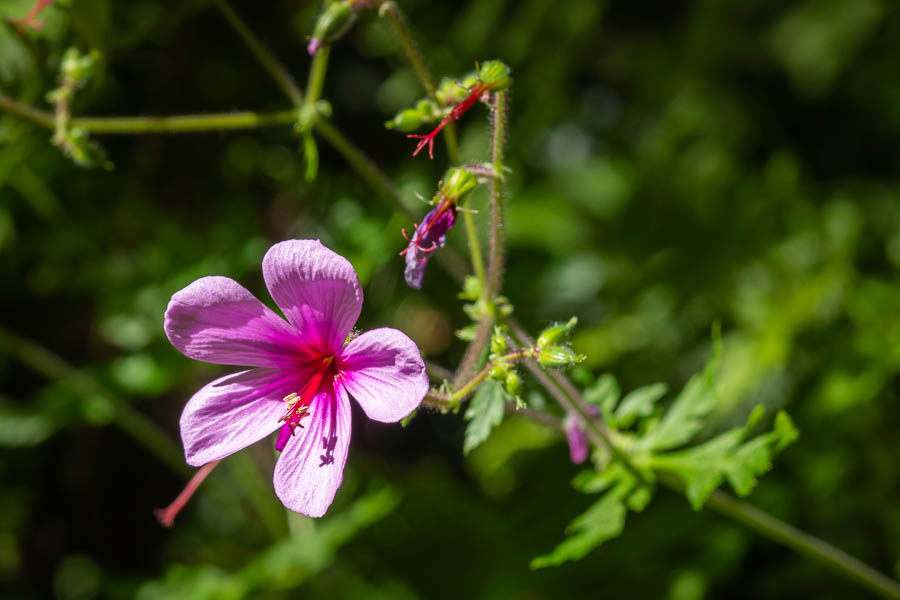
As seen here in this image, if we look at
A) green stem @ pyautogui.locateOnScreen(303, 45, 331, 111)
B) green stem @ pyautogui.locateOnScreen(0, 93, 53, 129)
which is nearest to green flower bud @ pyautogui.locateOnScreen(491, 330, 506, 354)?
green stem @ pyautogui.locateOnScreen(303, 45, 331, 111)

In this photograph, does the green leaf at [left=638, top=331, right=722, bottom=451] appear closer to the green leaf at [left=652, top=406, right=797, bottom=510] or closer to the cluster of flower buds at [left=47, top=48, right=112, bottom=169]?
the green leaf at [left=652, top=406, right=797, bottom=510]

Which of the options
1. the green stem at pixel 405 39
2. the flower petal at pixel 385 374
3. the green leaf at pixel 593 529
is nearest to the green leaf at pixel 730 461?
the green leaf at pixel 593 529

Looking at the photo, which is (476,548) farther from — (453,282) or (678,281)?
(678,281)

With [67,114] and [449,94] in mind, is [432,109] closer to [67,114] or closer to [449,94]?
[449,94]

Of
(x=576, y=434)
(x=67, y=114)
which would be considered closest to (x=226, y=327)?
(x=576, y=434)

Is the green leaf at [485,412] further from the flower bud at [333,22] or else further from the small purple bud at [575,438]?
the flower bud at [333,22]
